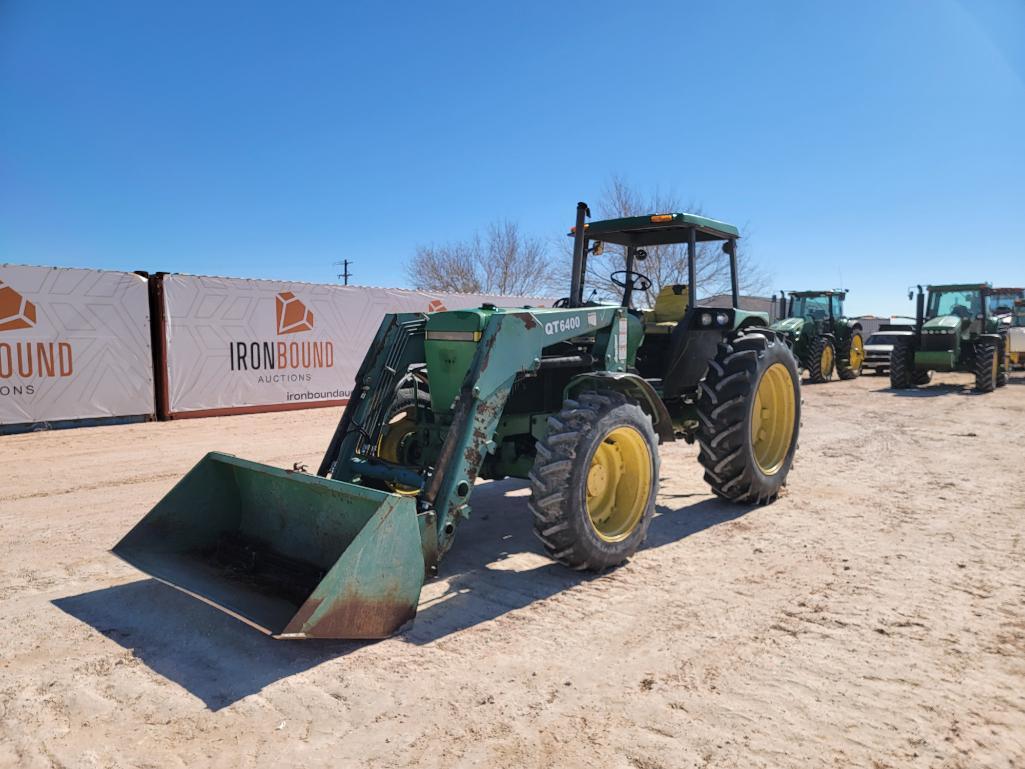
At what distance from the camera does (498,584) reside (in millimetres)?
4297

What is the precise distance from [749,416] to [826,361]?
1577 cm

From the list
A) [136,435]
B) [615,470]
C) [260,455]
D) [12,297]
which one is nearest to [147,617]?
[615,470]

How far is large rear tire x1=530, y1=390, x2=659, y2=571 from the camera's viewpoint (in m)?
4.09

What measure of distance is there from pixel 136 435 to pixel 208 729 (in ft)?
27.5

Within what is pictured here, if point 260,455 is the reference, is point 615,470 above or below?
above

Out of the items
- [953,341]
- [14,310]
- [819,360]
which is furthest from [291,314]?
[953,341]

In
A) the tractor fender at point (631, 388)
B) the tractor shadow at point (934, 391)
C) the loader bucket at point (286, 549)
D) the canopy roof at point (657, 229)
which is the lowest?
the tractor shadow at point (934, 391)

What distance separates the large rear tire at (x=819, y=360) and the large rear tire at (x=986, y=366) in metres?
3.61

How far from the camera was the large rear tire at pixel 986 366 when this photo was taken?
16.8 metres

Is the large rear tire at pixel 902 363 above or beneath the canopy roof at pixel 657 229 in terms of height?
beneath

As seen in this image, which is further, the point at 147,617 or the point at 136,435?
the point at 136,435

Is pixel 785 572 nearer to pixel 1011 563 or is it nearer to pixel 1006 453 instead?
pixel 1011 563

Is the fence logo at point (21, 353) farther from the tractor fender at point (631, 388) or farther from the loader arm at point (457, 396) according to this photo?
the tractor fender at point (631, 388)

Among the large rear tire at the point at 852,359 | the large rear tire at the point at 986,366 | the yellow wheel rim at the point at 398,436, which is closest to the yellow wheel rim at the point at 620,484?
the yellow wheel rim at the point at 398,436
